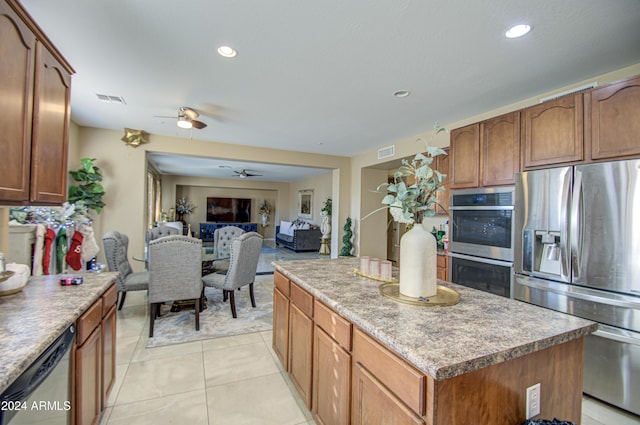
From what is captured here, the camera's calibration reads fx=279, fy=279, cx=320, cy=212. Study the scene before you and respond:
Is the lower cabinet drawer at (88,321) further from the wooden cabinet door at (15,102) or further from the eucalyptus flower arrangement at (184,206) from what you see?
the eucalyptus flower arrangement at (184,206)

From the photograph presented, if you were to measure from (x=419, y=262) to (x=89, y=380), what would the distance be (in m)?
1.85

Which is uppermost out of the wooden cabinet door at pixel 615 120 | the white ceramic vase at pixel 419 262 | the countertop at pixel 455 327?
the wooden cabinet door at pixel 615 120

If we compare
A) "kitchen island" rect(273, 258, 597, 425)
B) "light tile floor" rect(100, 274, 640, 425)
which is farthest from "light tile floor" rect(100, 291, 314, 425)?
"kitchen island" rect(273, 258, 597, 425)

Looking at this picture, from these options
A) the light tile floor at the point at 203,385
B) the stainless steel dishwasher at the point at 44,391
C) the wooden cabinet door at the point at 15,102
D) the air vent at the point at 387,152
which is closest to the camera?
the stainless steel dishwasher at the point at 44,391

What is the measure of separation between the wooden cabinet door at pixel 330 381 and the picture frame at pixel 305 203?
8.50m

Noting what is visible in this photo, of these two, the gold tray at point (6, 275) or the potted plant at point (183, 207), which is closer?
the gold tray at point (6, 275)

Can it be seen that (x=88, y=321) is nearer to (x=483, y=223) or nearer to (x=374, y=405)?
(x=374, y=405)

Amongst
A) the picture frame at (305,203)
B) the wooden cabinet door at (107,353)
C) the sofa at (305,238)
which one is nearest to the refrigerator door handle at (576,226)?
the wooden cabinet door at (107,353)

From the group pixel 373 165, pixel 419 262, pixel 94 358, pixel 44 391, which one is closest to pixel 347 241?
pixel 373 165

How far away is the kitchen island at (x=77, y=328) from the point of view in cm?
97

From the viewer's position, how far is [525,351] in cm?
98

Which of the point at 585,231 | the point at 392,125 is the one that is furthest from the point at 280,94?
the point at 585,231

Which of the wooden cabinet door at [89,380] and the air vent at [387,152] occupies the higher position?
the air vent at [387,152]

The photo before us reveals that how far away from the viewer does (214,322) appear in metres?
3.38
